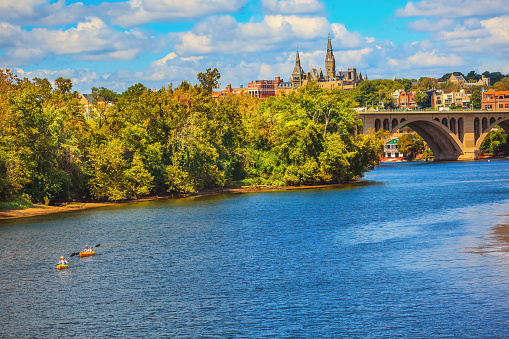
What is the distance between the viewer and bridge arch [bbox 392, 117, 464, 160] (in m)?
173

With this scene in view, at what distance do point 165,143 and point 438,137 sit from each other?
119956mm

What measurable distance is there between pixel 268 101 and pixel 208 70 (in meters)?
12.7

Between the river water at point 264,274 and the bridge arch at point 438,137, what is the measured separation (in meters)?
110

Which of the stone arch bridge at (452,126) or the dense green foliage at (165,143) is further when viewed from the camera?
the stone arch bridge at (452,126)

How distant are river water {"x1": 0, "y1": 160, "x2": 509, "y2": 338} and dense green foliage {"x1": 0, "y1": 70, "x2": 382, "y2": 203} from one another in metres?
10.9

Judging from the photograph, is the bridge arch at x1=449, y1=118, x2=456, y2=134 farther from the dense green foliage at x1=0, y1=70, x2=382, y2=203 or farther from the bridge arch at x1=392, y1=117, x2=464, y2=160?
the dense green foliage at x1=0, y1=70, x2=382, y2=203

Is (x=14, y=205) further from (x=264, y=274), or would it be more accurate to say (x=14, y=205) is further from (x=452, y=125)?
(x=452, y=125)

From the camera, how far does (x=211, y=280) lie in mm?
36469

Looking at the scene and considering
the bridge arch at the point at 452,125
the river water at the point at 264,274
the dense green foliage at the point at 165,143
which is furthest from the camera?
the bridge arch at the point at 452,125

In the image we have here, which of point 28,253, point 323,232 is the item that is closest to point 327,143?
point 323,232

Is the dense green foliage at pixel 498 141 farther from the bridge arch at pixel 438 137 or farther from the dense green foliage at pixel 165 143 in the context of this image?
the dense green foliage at pixel 165 143

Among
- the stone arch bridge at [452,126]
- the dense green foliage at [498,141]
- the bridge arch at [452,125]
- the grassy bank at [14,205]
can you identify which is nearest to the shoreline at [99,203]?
the grassy bank at [14,205]

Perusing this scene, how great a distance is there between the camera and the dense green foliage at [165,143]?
240ft

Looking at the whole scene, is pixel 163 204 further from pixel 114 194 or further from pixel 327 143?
pixel 327 143
